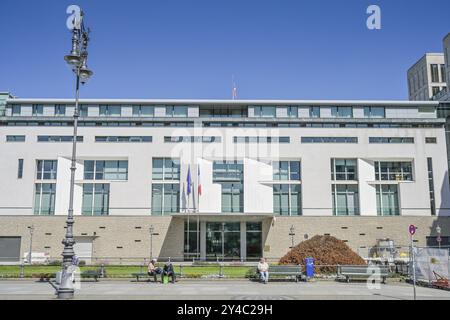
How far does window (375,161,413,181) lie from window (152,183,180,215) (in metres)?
22.2

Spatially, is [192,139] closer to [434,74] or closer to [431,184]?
[431,184]

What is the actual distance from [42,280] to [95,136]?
89.9 feet

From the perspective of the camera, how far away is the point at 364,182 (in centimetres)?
4994

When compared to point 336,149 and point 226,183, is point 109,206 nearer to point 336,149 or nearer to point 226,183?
point 226,183

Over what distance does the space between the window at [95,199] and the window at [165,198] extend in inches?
204

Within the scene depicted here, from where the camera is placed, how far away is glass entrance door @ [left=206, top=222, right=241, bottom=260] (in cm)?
4900

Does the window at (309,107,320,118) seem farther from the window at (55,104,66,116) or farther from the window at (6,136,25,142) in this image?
the window at (6,136,25,142)

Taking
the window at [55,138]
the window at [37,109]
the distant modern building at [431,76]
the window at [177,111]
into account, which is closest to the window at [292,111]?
the window at [177,111]

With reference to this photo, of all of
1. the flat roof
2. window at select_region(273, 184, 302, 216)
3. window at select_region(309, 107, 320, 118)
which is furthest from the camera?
window at select_region(309, 107, 320, 118)

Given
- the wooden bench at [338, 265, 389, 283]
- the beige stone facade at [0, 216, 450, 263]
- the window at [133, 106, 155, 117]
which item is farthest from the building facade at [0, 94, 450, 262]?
the wooden bench at [338, 265, 389, 283]

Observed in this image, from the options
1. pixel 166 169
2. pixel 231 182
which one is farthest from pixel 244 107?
pixel 166 169

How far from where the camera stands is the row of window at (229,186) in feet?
162

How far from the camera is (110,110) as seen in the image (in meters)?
54.8
